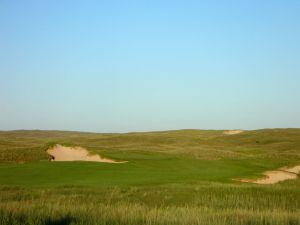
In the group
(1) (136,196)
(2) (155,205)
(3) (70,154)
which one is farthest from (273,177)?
(3) (70,154)

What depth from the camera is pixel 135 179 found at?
74.2ft

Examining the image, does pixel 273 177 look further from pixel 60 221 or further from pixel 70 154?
pixel 60 221

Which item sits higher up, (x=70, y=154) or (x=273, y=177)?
(x=70, y=154)

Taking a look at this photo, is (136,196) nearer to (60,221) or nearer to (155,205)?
(155,205)

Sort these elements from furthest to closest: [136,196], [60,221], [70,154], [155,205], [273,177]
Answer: [70,154] < [273,177] < [136,196] < [155,205] < [60,221]

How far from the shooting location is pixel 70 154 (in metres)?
43.9

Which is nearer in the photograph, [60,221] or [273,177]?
[60,221]

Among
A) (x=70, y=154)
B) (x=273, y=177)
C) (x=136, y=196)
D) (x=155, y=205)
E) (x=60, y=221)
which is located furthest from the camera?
(x=70, y=154)

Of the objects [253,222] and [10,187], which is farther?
[10,187]

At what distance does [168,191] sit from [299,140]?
215 feet

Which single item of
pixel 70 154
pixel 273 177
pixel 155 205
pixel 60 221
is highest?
pixel 70 154

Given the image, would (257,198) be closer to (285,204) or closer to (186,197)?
(285,204)

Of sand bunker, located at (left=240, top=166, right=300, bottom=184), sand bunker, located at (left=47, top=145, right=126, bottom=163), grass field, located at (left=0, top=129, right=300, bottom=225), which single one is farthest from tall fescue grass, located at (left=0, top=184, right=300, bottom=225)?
sand bunker, located at (left=47, top=145, right=126, bottom=163)

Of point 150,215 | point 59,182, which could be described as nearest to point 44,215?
point 150,215
